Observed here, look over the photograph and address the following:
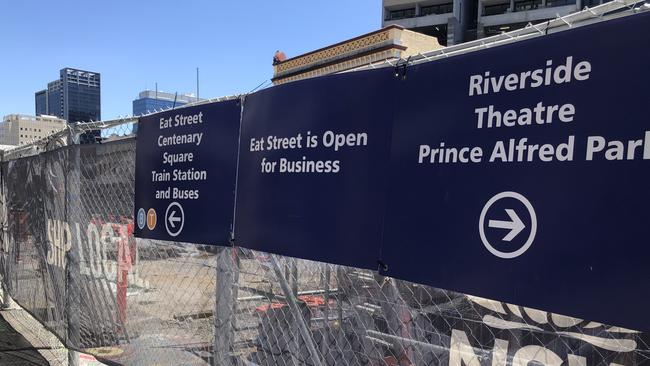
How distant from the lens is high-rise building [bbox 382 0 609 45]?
43.6m

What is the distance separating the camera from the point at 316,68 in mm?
27406

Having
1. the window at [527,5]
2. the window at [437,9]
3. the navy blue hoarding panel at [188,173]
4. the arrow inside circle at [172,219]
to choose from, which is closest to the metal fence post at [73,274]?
the navy blue hoarding panel at [188,173]

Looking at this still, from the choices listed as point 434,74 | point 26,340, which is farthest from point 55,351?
point 434,74

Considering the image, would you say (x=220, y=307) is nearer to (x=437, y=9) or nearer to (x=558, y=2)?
(x=558, y=2)

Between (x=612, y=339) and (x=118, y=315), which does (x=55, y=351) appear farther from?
(x=612, y=339)

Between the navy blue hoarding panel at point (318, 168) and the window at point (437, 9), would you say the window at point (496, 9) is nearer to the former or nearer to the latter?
the window at point (437, 9)

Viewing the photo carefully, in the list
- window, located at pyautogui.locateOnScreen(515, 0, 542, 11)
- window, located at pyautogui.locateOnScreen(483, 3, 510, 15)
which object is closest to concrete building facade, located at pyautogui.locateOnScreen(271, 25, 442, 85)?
window, located at pyautogui.locateOnScreen(515, 0, 542, 11)

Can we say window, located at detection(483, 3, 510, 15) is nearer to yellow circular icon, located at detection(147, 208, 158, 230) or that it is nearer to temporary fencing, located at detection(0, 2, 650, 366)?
temporary fencing, located at detection(0, 2, 650, 366)

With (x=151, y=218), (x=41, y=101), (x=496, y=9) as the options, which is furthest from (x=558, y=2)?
(x=151, y=218)

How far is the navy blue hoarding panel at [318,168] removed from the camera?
82.0 inches

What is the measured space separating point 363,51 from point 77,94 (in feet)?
68.2

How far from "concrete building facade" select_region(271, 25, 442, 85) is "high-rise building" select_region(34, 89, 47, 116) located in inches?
979

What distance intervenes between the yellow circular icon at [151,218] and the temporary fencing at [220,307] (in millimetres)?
190

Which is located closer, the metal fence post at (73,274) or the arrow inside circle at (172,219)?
the arrow inside circle at (172,219)
